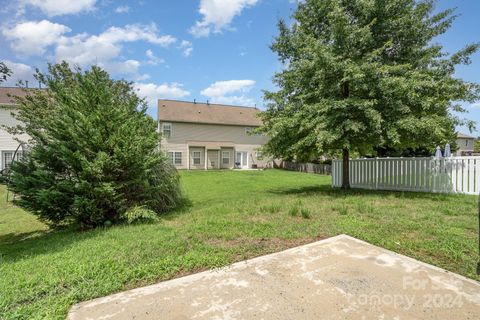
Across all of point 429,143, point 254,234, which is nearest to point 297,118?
point 429,143

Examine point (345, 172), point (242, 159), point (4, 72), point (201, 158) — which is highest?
point (4, 72)

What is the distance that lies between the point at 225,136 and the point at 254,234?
2458 centimetres

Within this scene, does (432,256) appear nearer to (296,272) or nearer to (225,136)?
(296,272)

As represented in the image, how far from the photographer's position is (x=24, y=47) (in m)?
12.2

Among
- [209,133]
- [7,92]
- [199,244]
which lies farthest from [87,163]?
[7,92]

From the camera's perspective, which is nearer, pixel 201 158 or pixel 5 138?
pixel 5 138

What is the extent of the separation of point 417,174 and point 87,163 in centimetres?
983

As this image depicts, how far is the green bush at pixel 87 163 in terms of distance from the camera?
5766 mm

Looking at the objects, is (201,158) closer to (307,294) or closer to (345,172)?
(345,172)

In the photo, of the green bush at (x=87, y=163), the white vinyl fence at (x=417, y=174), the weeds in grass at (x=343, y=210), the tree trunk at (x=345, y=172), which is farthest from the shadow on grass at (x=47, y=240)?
the white vinyl fence at (x=417, y=174)

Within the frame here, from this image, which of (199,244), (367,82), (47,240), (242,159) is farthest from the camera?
(242,159)

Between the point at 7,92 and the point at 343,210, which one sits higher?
the point at 7,92

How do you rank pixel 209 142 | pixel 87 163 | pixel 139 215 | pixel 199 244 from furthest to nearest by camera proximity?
pixel 209 142 < pixel 139 215 < pixel 87 163 < pixel 199 244

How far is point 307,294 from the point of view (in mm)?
2615
